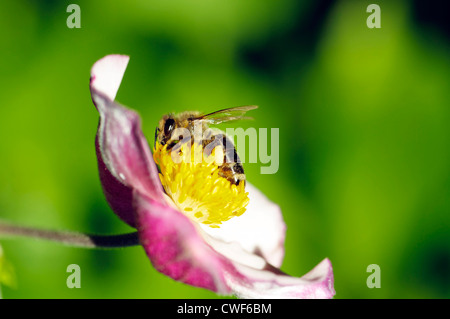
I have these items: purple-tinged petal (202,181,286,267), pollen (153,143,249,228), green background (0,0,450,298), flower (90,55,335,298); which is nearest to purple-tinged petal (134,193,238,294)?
flower (90,55,335,298)

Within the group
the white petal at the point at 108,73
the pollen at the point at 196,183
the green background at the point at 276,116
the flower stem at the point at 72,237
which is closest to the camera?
the flower stem at the point at 72,237

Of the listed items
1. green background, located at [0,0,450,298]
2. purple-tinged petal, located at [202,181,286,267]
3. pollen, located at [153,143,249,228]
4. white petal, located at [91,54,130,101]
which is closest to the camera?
white petal, located at [91,54,130,101]

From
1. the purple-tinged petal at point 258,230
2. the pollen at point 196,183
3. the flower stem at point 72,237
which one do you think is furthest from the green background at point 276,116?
the flower stem at point 72,237

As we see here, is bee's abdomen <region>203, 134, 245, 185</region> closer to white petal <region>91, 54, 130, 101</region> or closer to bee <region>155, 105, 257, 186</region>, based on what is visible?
bee <region>155, 105, 257, 186</region>

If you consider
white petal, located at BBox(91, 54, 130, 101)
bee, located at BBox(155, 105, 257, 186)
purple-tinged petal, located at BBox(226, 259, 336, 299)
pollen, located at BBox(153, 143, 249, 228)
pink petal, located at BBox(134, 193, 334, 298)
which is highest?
white petal, located at BBox(91, 54, 130, 101)

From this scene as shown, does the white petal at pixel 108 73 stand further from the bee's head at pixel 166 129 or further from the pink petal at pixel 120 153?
the bee's head at pixel 166 129

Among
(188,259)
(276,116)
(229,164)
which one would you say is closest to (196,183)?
(229,164)
